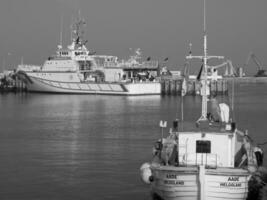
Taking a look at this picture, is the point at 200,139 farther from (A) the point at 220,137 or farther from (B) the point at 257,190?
(B) the point at 257,190

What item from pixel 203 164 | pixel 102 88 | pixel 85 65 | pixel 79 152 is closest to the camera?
pixel 203 164

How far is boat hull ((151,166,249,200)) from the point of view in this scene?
706 inches

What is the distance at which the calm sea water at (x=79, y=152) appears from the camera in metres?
22.3

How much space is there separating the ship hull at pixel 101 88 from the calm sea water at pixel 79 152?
1435 inches

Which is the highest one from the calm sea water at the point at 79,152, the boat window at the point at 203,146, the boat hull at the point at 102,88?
the boat hull at the point at 102,88

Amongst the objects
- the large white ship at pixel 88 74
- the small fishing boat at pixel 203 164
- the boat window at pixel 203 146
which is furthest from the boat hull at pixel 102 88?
the boat window at pixel 203 146

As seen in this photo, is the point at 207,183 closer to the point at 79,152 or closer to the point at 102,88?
the point at 79,152

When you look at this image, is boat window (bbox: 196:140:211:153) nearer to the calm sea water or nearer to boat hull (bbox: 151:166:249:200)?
boat hull (bbox: 151:166:249:200)

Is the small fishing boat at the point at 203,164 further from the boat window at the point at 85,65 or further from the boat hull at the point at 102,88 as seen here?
the boat window at the point at 85,65

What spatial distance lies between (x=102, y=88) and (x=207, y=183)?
7803 centimetres

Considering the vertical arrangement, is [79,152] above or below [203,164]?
below

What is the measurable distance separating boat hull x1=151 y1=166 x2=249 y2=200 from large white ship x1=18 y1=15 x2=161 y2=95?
75.3 metres

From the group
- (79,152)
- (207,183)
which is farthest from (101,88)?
(207,183)

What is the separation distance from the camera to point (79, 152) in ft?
103
